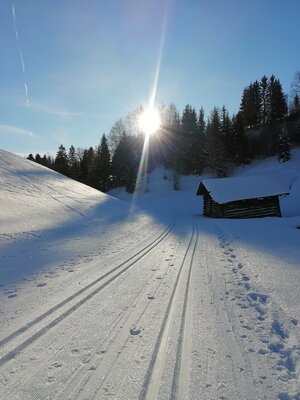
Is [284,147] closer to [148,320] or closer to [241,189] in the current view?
[241,189]

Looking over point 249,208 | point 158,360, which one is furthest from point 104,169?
point 158,360

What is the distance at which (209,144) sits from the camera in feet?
213

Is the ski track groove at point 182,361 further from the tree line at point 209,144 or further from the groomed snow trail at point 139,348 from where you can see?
the tree line at point 209,144

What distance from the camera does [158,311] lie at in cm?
612

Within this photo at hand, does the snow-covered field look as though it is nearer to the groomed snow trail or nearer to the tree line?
the groomed snow trail

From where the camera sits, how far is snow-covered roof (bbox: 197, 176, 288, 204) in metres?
34.4

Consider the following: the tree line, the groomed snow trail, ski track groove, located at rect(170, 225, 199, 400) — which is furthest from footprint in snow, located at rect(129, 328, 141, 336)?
the tree line

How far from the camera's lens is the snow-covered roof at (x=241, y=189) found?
34.4 meters

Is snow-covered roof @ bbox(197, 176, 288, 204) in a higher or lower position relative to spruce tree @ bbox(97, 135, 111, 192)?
lower

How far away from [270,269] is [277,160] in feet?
183

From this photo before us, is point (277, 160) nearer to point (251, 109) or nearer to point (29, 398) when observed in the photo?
point (251, 109)

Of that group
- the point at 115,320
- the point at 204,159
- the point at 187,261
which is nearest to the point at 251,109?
the point at 204,159

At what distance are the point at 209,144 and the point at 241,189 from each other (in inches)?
1195

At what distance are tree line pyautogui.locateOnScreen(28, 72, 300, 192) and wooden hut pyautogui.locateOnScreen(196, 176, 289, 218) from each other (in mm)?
26757
